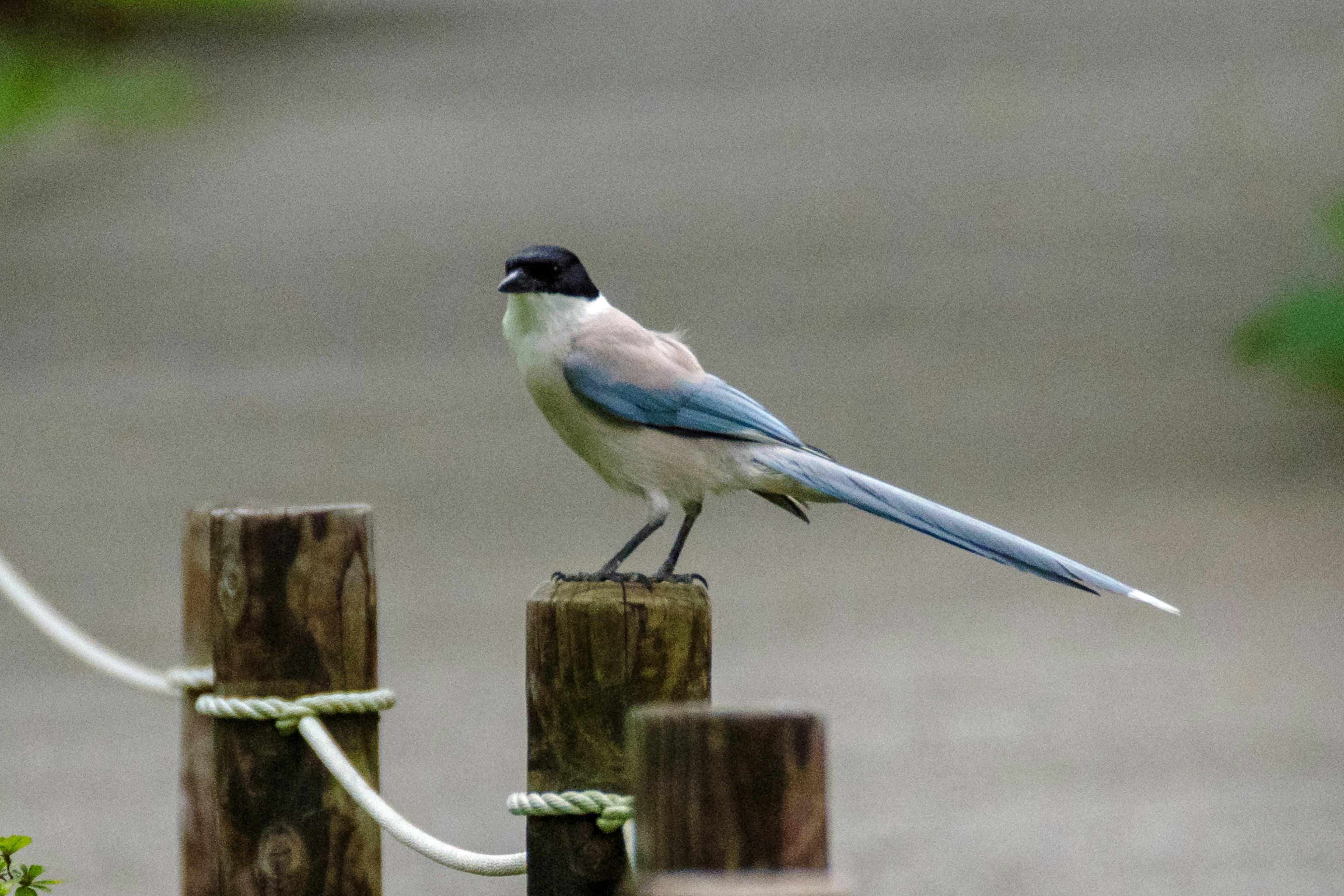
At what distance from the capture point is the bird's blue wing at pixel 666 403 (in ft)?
7.34

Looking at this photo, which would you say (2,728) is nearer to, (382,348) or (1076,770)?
(1076,770)

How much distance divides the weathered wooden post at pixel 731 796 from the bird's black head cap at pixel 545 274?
0.99 metres

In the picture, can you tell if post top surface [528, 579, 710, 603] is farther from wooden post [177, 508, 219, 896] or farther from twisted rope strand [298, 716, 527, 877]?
wooden post [177, 508, 219, 896]

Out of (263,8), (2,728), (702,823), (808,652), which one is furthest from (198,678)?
(263,8)

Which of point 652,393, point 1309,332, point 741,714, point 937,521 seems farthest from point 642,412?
point 1309,332

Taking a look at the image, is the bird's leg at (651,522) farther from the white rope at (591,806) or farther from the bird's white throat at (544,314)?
the white rope at (591,806)

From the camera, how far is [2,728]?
559 centimetres

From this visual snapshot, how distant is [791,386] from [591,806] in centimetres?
769

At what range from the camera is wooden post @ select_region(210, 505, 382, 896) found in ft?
7.27

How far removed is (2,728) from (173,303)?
20.1 feet

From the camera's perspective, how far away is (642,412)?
7.33 feet

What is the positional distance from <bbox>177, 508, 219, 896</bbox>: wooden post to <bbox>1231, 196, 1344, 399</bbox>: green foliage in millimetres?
7740

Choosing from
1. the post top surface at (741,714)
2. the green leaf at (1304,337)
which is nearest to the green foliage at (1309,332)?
the green leaf at (1304,337)

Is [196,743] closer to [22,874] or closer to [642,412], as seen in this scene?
[22,874]
